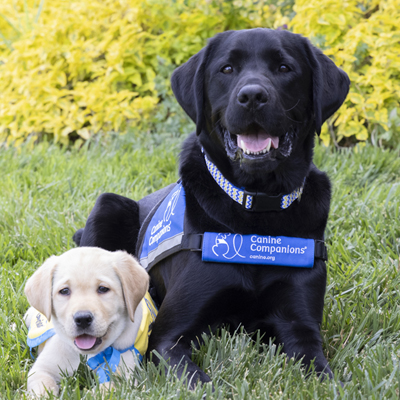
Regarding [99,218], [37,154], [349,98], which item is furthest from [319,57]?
[37,154]

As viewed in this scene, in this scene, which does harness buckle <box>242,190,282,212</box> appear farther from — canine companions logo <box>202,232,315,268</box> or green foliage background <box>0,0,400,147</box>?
green foliage background <box>0,0,400,147</box>

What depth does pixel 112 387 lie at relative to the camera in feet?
6.98

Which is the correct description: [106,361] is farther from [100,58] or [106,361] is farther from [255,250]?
[100,58]

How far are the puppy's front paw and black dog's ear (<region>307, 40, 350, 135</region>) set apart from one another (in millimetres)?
1684

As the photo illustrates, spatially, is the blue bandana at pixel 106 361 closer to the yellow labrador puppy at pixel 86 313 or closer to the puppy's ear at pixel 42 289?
the yellow labrador puppy at pixel 86 313

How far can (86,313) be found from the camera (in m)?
2.26

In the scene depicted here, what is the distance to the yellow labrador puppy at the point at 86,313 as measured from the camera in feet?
7.56

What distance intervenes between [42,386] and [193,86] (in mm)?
1598

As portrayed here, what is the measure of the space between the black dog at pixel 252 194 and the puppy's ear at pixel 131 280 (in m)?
0.21

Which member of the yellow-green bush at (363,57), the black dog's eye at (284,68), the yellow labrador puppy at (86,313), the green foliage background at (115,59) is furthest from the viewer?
the green foliage background at (115,59)

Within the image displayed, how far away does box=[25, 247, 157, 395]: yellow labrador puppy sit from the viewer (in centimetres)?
230

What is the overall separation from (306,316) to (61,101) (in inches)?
181

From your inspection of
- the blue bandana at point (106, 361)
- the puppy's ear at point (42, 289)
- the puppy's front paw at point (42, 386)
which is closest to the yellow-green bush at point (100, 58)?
the puppy's ear at point (42, 289)

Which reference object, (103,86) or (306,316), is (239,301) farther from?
(103,86)
